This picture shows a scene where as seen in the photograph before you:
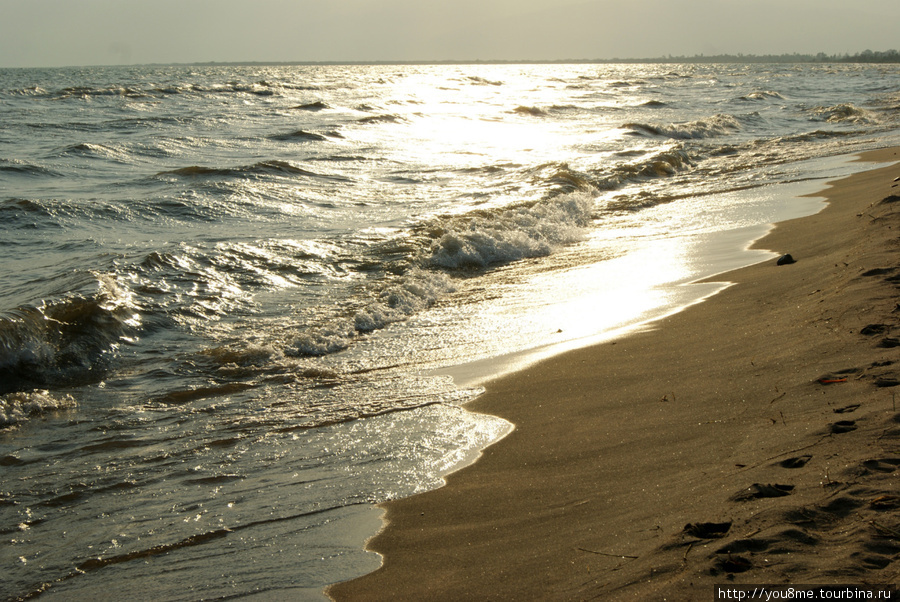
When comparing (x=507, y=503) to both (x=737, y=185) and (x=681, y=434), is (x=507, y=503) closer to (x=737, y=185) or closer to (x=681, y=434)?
(x=681, y=434)

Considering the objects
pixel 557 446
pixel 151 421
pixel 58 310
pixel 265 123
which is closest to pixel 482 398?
pixel 557 446

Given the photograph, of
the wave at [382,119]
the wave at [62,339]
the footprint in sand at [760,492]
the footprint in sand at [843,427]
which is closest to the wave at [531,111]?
the wave at [382,119]

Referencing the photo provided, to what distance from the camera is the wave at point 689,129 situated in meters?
21.0

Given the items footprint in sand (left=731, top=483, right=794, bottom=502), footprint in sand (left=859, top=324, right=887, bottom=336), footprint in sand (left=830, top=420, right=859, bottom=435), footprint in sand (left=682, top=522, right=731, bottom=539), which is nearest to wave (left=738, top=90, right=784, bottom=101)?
footprint in sand (left=859, top=324, right=887, bottom=336)

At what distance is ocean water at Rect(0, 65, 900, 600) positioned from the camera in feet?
10.1

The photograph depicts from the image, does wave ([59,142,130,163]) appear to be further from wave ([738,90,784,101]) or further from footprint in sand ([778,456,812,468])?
wave ([738,90,784,101])

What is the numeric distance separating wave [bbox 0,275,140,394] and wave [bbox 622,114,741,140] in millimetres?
18478

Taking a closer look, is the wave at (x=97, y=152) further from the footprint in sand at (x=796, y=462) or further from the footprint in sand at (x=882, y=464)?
the footprint in sand at (x=882, y=464)

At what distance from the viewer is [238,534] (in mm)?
2986

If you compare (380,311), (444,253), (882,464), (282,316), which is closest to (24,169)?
(444,253)

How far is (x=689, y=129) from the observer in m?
21.5

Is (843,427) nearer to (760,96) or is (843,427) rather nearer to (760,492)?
(760,492)

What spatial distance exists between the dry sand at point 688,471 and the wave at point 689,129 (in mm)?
17353

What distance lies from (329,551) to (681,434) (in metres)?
1.73
